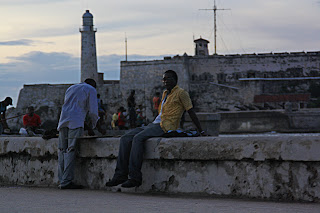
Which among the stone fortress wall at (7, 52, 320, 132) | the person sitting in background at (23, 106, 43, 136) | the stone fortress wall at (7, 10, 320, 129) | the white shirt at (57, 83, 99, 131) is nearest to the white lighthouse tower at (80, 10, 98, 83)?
the stone fortress wall at (7, 10, 320, 129)

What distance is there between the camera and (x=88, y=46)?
6788 centimetres

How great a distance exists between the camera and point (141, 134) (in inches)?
248

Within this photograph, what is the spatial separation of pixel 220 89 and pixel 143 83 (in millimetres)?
9292

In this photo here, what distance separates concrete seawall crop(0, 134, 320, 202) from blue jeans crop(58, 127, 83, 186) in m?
0.13

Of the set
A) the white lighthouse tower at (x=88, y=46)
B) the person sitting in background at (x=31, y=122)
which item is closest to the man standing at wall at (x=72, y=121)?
the person sitting in background at (x=31, y=122)

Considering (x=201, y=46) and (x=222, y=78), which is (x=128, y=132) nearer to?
(x=222, y=78)

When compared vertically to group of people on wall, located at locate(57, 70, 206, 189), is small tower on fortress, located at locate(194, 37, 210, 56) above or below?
above

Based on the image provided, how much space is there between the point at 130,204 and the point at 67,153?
75.1 inches

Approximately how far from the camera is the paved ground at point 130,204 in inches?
194

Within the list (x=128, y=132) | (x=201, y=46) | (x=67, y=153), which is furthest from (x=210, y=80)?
(x=128, y=132)

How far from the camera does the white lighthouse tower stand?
222 ft

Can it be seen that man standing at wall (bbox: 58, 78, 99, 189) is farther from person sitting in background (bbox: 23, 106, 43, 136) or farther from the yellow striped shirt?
person sitting in background (bbox: 23, 106, 43, 136)

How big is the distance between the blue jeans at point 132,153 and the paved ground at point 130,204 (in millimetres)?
235

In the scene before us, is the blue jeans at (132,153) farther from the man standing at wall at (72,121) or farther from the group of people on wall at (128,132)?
the man standing at wall at (72,121)
